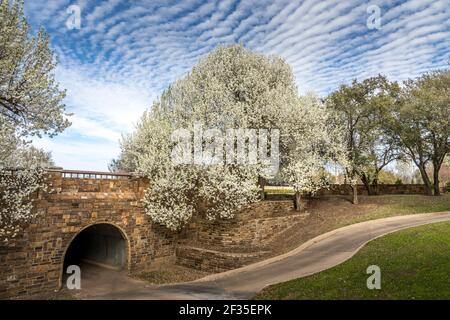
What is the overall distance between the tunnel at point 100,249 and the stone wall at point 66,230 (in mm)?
1518

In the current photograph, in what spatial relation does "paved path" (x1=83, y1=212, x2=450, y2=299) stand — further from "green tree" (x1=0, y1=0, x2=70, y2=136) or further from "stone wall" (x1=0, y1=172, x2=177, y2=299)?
"green tree" (x1=0, y1=0, x2=70, y2=136)

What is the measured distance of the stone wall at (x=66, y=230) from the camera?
59.4ft

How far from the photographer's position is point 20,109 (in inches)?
711

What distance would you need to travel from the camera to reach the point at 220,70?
30250 millimetres

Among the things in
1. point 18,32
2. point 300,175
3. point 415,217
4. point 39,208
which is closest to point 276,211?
point 300,175

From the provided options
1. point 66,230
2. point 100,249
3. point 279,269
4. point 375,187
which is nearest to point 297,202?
point 279,269

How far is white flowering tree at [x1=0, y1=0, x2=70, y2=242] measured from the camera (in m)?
16.9

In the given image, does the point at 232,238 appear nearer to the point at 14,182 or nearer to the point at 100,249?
the point at 100,249

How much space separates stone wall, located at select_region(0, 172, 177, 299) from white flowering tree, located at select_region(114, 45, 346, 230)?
162cm

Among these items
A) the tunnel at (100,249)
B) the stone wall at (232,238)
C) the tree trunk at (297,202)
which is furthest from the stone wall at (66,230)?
the tree trunk at (297,202)

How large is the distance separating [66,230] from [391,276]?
18.5 metres

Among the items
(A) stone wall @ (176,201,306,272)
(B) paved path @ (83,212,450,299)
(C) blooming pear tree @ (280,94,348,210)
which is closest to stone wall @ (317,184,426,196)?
(C) blooming pear tree @ (280,94,348,210)
